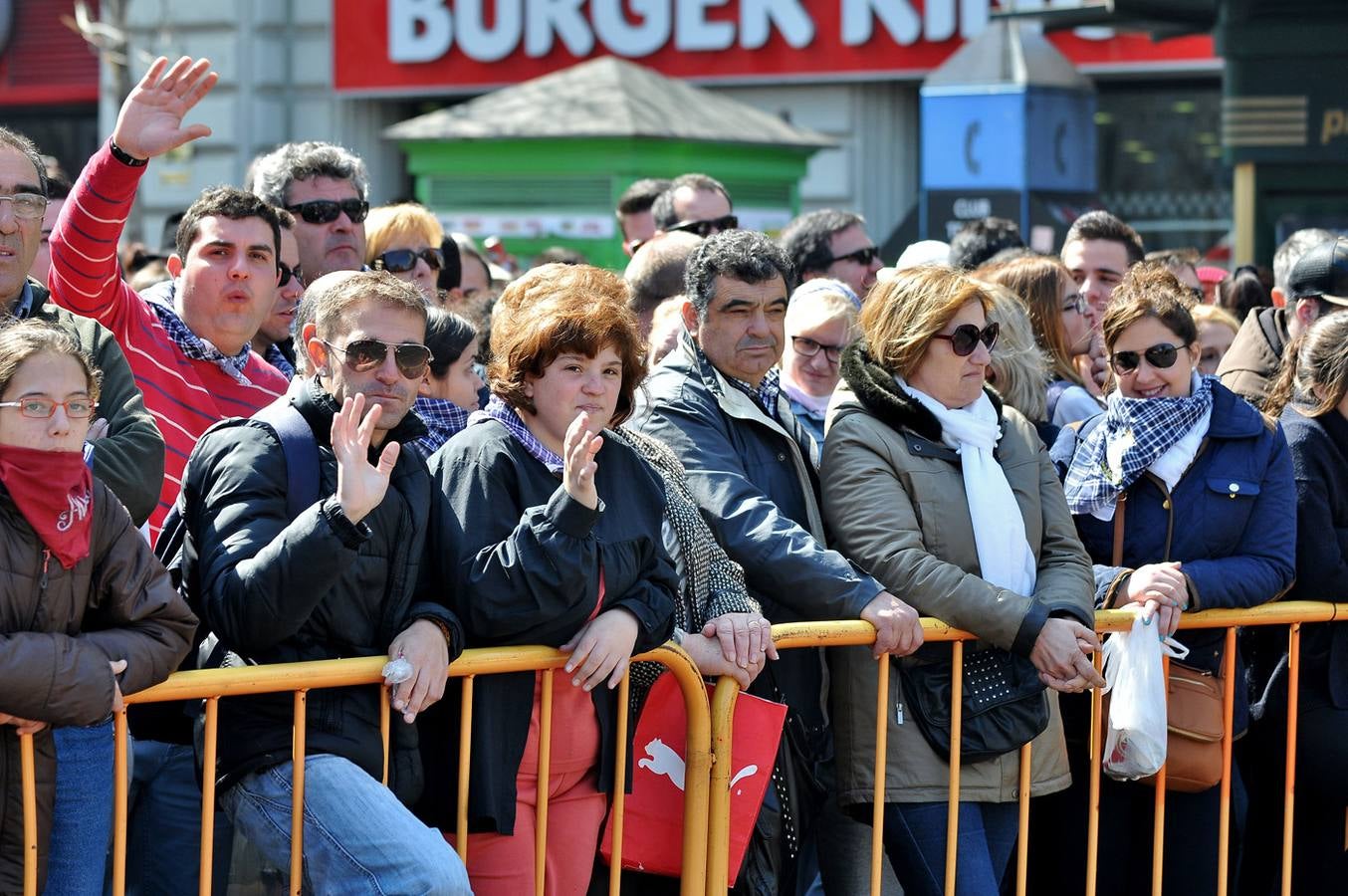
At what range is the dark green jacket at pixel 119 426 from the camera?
357 centimetres

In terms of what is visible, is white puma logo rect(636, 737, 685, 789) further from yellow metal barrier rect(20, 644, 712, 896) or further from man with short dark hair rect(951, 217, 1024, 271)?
man with short dark hair rect(951, 217, 1024, 271)

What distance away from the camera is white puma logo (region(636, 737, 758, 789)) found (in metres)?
4.11

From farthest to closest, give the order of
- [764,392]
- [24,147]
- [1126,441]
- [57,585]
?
1. [1126,441]
2. [764,392]
3. [24,147]
4. [57,585]

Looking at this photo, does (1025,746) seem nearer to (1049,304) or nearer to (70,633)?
(1049,304)

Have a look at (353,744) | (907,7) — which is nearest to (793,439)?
(353,744)

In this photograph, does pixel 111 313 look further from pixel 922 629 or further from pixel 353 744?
pixel 922 629

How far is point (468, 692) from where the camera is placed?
372 centimetres

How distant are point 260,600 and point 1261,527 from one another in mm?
2663

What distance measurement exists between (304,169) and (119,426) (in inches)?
83.1

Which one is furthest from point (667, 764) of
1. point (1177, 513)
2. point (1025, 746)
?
point (1177, 513)

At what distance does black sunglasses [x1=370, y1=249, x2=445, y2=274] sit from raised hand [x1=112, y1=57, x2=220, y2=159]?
1.50 meters

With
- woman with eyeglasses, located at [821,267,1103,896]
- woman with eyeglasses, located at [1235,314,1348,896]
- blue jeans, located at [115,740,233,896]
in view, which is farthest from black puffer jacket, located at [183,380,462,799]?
woman with eyeglasses, located at [1235,314,1348,896]

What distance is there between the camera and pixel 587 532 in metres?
3.64

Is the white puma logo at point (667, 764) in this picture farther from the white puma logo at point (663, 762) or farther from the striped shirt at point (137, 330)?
the striped shirt at point (137, 330)
